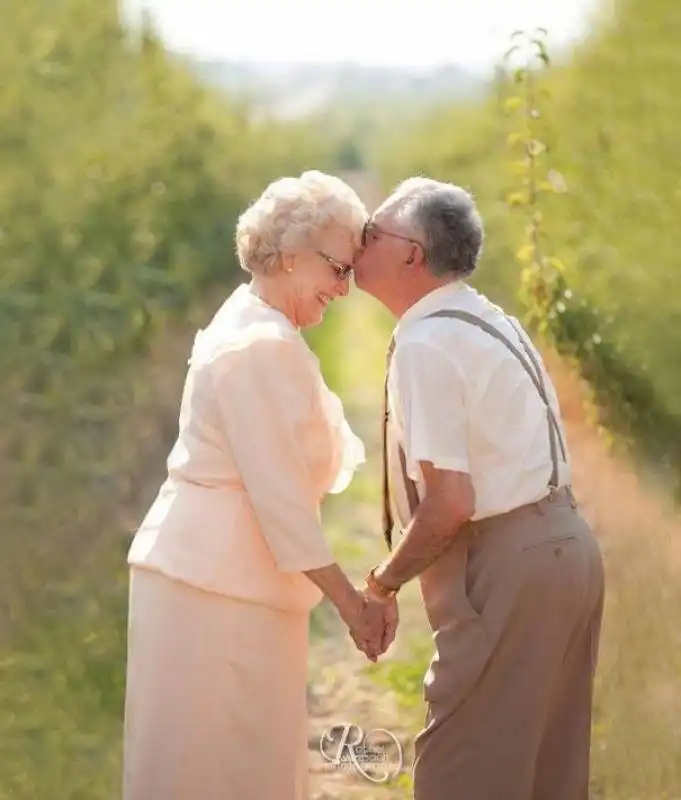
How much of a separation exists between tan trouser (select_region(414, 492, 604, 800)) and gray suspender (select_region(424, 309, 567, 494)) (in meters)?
0.09

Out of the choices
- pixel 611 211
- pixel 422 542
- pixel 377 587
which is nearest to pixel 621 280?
pixel 611 211

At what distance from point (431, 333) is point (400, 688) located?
2641mm

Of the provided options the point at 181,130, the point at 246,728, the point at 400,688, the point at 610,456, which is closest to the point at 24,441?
the point at 400,688

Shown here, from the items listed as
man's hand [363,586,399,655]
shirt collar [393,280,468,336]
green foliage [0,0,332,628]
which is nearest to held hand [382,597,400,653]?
man's hand [363,586,399,655]

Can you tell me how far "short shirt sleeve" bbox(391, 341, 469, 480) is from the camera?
2699mm

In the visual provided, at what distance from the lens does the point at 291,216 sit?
112 inches

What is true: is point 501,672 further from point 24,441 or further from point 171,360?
point 171,360

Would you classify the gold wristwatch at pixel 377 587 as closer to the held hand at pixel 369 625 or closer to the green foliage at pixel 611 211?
the held hand at pixel 369 625

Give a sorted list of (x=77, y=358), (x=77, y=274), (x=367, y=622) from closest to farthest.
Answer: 1. (x=367, y=622)
2. (x=77, y=274)
3. (x=77, y=358)

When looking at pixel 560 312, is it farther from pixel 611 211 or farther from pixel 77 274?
pixel 77 274

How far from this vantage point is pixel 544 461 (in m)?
2.83

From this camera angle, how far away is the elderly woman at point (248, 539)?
2.79 m

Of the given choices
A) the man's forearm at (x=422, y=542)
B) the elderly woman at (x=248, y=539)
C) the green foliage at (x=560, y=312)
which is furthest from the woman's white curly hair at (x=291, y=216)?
the green foliage at (x=560, y=312)

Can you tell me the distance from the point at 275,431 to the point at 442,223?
0.59m
